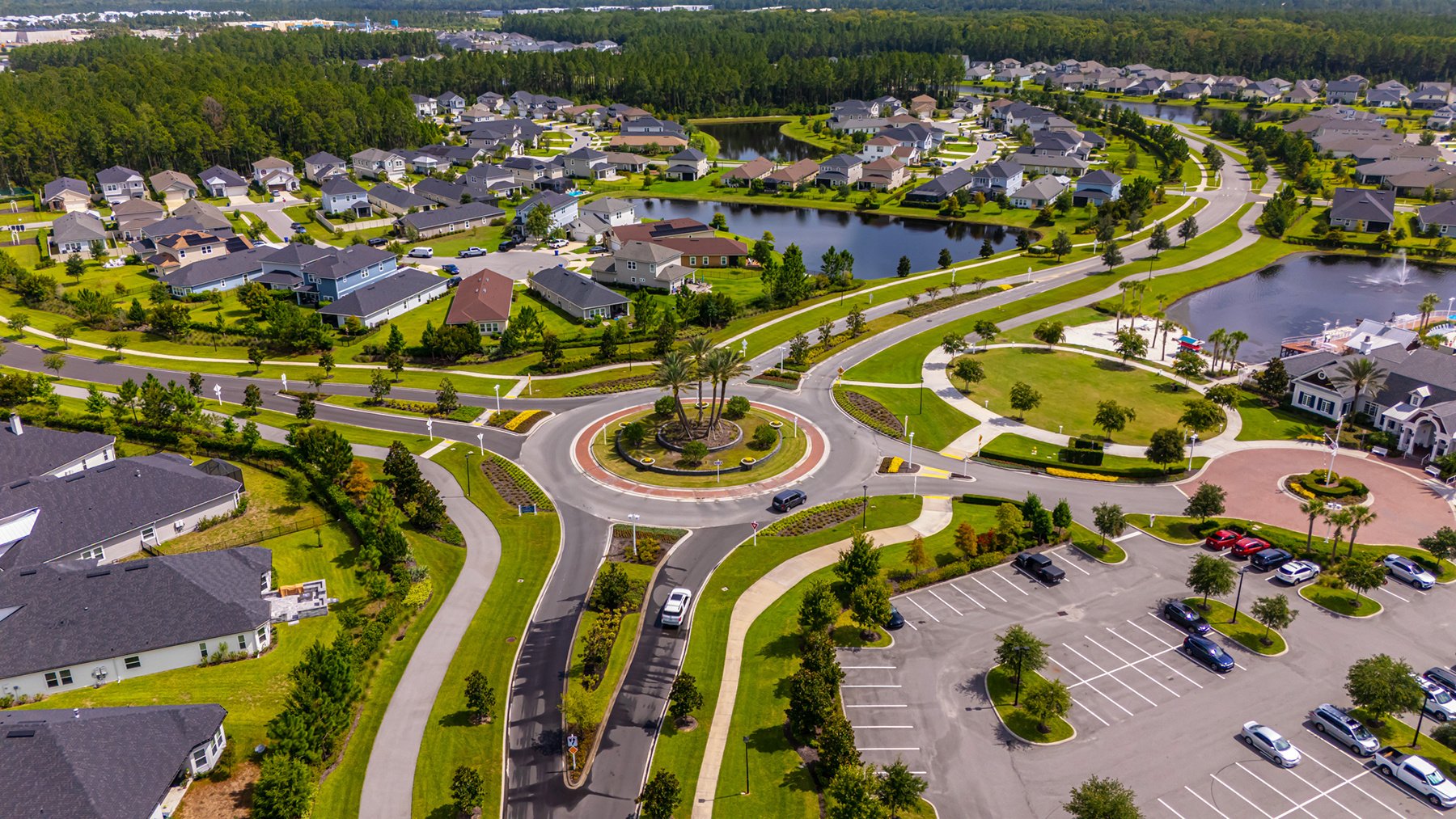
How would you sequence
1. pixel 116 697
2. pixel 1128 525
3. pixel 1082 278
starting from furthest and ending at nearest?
pixel 1082 278 → pixel 1128 525 → pixel 116 697

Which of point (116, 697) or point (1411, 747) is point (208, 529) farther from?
point (1411, 747)

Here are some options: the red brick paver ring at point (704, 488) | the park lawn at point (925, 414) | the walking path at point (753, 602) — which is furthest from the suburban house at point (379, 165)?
the walking path at point (753, 602)

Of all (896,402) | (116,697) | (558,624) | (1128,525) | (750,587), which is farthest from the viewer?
(896,402)

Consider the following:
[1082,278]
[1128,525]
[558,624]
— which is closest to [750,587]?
[558,624]

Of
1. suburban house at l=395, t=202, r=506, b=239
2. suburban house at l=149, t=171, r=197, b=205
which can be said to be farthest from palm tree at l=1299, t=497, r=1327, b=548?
suburban house at l=149, t=171, r=197, b=205

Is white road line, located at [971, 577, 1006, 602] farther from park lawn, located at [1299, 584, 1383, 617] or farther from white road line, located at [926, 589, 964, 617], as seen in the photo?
park lawn, located at [1299, 584, 1383, 617]

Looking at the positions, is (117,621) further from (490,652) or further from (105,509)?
(490,652)
